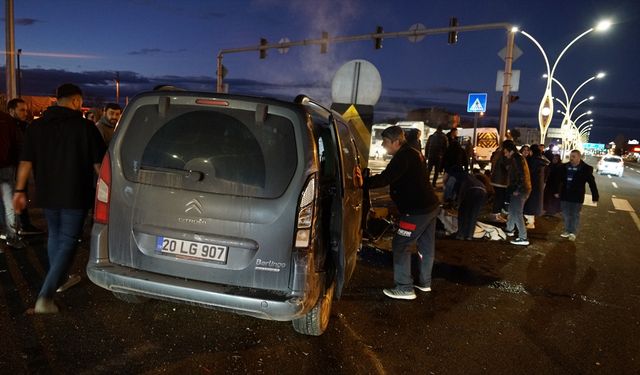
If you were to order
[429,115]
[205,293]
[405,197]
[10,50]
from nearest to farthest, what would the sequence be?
[205,293] → [405,197] → [10,50] → [429,115]

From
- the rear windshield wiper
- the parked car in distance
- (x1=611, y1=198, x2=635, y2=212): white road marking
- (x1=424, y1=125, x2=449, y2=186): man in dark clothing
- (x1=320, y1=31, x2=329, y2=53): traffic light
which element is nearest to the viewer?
the rear windshield wiper

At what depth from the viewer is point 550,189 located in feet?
34.3

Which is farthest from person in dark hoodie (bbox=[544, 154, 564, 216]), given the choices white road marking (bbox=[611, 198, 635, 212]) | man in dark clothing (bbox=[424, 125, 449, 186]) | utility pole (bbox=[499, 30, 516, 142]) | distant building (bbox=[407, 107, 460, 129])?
distant building (bbox=[407, 107, 460, 129])

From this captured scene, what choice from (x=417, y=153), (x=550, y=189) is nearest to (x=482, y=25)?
(x=550, y=189)

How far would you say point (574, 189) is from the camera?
29.3 ft

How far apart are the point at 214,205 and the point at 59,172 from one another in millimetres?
1686

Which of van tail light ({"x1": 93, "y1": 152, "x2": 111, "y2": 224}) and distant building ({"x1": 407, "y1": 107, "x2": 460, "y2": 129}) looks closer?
van tail light ({"x1": 93, "y1": 152, "x2": 111, "y2": 224})

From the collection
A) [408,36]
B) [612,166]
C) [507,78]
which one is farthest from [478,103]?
[612,166]

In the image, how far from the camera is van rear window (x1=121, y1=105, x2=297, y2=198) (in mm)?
3230

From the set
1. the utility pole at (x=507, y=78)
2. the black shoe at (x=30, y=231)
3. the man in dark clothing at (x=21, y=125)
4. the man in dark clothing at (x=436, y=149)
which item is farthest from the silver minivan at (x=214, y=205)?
the utility pole at (x=507, y=78)

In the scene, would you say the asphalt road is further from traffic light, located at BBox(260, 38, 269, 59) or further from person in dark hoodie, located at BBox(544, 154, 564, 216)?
traffic light, located at BBox(260, 38, 269, 59)

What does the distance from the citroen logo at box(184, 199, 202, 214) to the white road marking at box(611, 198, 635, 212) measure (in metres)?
14.6

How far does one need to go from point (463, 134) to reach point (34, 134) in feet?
105

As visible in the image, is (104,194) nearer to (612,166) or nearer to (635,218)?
(635,218)
